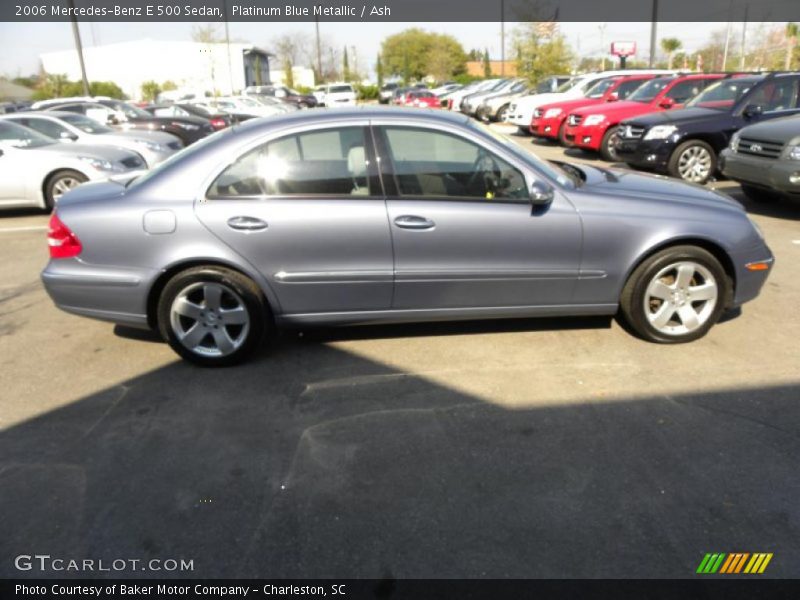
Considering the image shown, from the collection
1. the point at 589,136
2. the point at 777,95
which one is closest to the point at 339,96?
the point at 589,136

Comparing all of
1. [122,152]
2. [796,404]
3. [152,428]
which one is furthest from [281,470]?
[122,152]

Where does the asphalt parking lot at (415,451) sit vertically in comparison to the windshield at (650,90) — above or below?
below

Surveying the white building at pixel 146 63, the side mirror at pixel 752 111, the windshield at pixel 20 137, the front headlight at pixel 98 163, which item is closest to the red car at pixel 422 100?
the side mirror at pixel 752 111

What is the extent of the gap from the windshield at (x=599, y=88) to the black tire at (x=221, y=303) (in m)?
15.6

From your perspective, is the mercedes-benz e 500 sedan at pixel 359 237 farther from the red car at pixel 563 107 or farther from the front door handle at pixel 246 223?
the red car at pixel 563 107

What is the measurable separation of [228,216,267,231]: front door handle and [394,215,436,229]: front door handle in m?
0.84

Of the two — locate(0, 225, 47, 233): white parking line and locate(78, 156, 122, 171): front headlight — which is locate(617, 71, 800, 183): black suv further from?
locate(0, 225, 47, 233): white parking line

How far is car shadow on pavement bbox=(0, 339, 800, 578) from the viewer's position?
245cm

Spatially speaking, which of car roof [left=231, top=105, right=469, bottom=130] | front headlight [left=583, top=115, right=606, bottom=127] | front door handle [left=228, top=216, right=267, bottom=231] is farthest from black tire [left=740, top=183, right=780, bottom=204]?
front door handle [left=228, top=216, right=267, bottom=231]

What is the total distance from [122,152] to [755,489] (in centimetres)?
996

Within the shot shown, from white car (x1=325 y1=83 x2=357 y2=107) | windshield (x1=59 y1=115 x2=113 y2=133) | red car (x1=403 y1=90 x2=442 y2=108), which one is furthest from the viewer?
white car (x1=325 y1=83 x2=357 y2=107)

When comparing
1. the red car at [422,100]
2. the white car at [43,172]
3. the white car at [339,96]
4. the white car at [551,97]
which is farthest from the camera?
the white car at [339,96]

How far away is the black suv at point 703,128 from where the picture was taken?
386 inches
